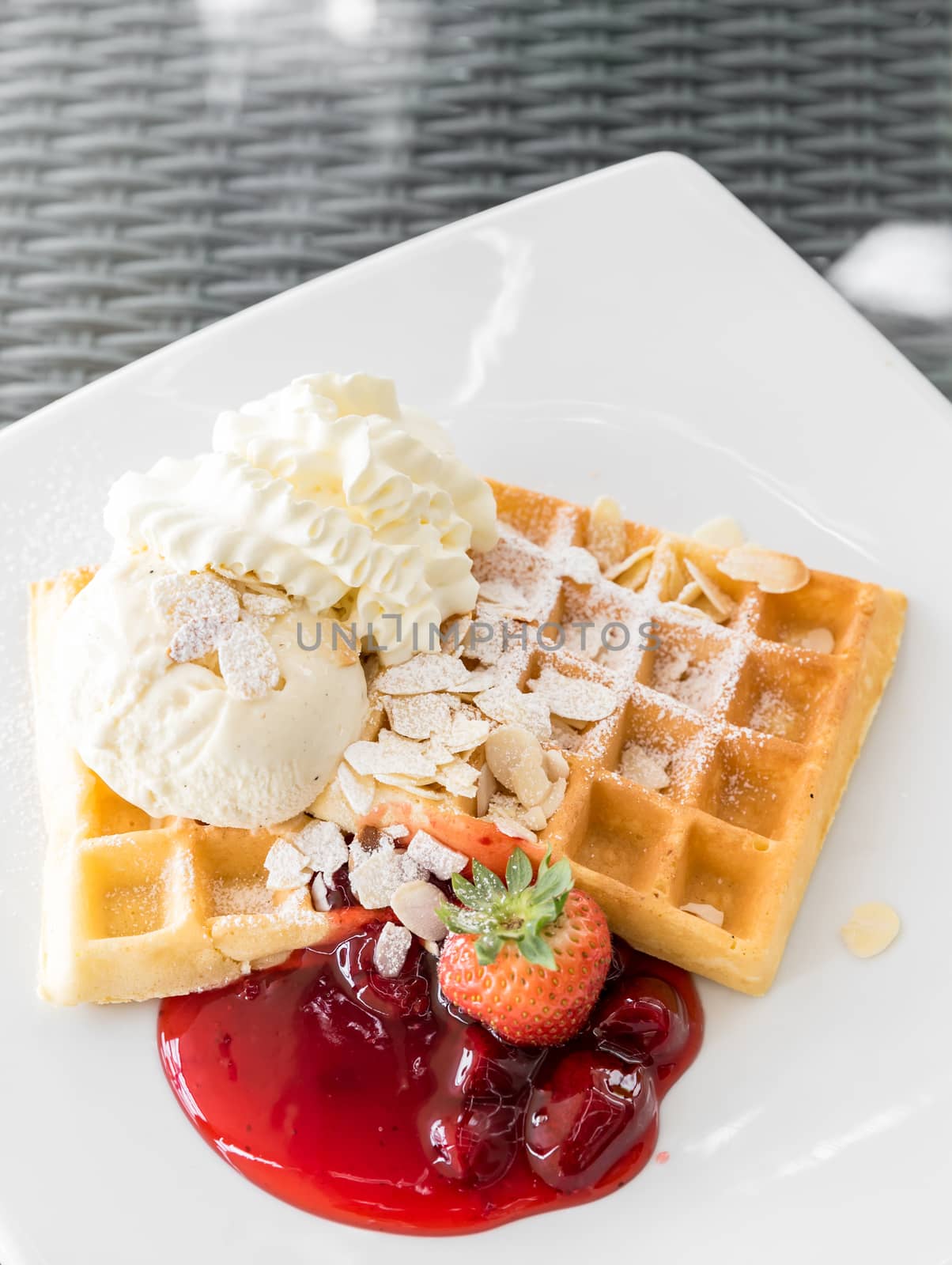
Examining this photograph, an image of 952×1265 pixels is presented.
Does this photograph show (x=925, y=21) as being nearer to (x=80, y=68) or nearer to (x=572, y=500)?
(x=572, y=500)

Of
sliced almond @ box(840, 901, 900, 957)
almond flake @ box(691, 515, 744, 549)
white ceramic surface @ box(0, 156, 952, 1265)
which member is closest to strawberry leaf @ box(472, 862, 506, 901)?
white ceramic surface @ box(0, 156, 952, 1265)

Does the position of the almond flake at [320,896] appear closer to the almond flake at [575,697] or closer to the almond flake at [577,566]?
the almond flake at [575,697]

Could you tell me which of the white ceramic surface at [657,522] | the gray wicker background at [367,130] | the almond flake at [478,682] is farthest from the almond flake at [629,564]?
the gray wicker background at [367,130]

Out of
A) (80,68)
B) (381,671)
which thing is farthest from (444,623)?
(80,68)

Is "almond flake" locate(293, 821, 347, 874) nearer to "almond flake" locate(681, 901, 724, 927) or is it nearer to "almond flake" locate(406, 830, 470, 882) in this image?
"almond flake" locate(406, 830, 470, 882)

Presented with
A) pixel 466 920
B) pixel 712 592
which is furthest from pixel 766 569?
pixel 466 920

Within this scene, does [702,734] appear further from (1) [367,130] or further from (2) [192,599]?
(1) [367,130]
